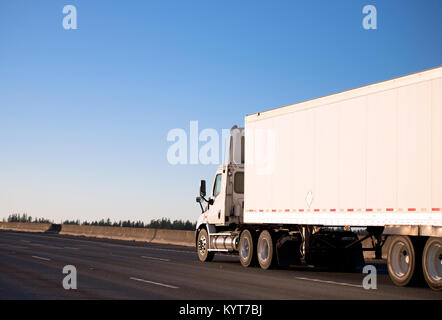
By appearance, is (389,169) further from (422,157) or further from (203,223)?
(203,223)

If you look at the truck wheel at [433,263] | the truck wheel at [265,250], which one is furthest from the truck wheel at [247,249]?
the truck wheel at [433,263]

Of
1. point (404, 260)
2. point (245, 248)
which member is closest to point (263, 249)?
point (245, 248)

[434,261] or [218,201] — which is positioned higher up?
[218,201]

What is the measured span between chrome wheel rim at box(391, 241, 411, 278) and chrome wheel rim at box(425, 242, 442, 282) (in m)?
0.68

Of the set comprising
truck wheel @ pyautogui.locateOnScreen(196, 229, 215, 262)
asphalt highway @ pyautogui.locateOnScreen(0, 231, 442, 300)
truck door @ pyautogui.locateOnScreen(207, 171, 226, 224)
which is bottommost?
asphalt highway @ pyautogui.locateOnScreen(0, 231, 442, 300)

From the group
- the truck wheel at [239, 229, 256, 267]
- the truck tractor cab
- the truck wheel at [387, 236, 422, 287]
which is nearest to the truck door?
the truck tractor cab

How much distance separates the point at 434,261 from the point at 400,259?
1.19m

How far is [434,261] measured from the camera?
49.6 ft

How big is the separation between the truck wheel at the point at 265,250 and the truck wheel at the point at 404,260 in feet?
18.5

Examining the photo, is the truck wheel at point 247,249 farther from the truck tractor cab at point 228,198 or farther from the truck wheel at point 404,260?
the truck wheel at point 404,260

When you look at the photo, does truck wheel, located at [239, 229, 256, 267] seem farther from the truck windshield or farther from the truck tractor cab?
the truck windshield

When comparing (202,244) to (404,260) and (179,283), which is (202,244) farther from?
(404,260)

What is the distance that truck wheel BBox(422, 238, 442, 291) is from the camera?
1491 cm

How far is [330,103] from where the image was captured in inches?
752
